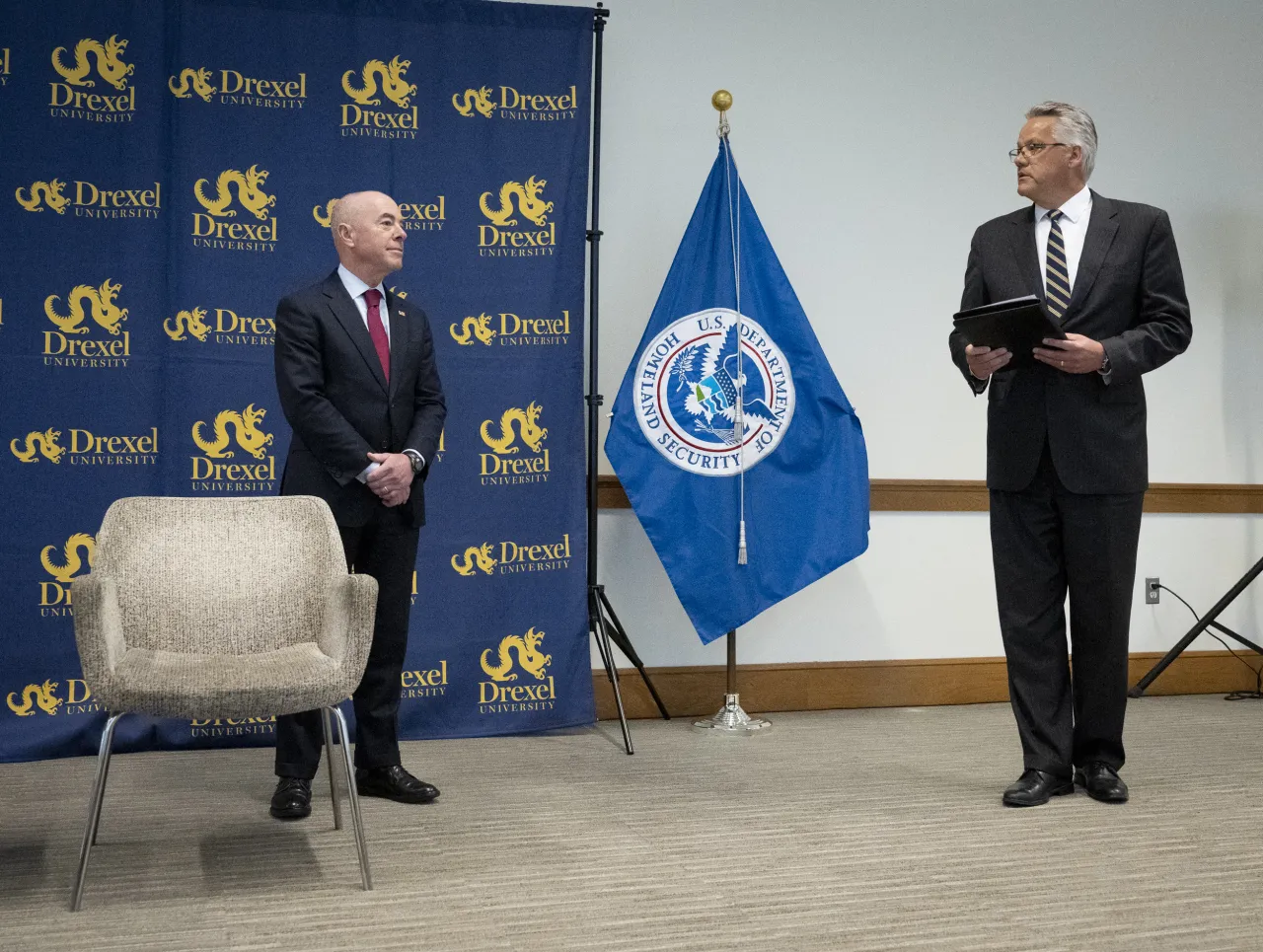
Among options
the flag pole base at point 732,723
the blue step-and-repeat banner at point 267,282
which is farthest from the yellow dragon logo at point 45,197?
the flag pole base at point 732,723

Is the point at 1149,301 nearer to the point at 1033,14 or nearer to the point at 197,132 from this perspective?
the point at 1033,14

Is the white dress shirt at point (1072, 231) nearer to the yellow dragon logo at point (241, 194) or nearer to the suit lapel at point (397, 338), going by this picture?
the suit lapel at point (397, 338)

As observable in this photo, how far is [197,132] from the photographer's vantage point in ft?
12.8

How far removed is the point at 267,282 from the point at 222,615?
1.50 meters

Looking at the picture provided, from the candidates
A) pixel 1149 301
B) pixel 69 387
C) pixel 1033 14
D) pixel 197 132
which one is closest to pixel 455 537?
pixel 69 387

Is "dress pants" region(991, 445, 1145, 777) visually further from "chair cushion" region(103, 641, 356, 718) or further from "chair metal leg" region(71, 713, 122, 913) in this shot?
"chair metal leg" region(71, 713, 122, 913)

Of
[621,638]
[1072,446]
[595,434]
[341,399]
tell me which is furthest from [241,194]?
[1072,446]

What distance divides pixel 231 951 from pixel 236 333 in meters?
2.31

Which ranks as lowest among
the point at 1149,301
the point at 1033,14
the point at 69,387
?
the point at 69,387

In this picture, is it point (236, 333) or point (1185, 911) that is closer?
point (1185, 911)

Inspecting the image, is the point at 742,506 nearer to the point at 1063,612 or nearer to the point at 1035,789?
the point at 1063,612

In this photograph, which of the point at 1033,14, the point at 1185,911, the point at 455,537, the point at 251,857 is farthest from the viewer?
the point at 1033,14

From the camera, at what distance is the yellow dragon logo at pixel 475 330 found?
162 inches

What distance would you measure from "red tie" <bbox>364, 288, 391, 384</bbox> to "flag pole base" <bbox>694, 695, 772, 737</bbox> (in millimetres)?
1765
